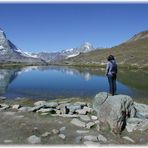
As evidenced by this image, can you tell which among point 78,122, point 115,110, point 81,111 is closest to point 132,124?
point 115,110

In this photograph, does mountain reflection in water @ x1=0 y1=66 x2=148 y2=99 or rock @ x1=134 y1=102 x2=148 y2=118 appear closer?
rock @ x1=134 y1=102 x2=148 y2=118

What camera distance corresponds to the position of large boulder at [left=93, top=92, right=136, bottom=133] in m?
20.8

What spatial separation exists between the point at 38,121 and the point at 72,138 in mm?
4211

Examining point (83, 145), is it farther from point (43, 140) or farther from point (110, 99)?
point (110, 99)

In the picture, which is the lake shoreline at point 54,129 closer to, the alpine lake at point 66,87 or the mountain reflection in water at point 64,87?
the alpine lake at point 66,87

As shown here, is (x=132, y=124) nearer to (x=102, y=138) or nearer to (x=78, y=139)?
(x=102, y=138)

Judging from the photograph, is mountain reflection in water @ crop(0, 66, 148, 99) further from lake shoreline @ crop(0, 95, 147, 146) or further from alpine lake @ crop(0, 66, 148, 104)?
lake shoreline @ crop(0, 95, 147, 146)

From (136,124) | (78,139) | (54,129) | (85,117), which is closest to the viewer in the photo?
(78,139)

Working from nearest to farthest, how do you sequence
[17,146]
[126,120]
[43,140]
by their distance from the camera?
[17,146]
[43,140]
[126,120]

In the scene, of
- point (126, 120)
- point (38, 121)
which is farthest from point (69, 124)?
point (126, 120)

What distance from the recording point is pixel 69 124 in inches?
868

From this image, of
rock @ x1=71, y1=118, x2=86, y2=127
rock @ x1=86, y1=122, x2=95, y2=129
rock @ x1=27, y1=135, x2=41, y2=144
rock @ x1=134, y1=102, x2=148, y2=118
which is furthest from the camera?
rock @ x1=134, y1=102, x2=148, y2=118

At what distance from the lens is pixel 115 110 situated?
68.7 ft

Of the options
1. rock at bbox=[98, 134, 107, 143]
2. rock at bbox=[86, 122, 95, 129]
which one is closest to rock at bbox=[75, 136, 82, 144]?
rock at bbox=[98, 134, 107, 143]
